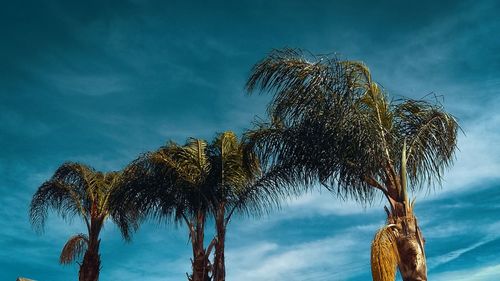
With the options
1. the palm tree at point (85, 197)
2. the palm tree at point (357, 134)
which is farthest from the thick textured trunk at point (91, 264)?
the palm tree at point (357, 134)

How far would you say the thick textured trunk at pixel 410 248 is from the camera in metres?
11.6

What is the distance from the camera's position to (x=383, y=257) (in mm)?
11055

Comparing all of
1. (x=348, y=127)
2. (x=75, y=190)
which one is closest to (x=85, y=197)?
(x=75, y=190)

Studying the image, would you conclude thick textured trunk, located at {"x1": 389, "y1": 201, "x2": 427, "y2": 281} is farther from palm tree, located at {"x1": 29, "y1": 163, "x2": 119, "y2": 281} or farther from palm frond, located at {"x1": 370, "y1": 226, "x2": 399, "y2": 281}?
palm tree, located at {"x1": 29, "y1": 163, "x2": 119, "y2": 281}

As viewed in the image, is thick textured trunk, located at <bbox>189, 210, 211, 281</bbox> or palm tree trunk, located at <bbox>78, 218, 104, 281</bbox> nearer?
thick textured trunk, located at <bbox>189, 210, 211, 281</bbox>

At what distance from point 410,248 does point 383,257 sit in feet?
3.34

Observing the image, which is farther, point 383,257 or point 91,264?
point 91,264

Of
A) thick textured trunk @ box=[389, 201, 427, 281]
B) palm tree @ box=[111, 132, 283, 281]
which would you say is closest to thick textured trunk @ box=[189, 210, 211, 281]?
palm tree @ box=[111, 132, 283, 281]

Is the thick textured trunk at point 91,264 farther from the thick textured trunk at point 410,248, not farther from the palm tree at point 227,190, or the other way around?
the thick textured trunk at point 410,248

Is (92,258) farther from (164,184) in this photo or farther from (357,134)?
(357,134)

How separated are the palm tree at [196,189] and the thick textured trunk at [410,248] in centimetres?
704

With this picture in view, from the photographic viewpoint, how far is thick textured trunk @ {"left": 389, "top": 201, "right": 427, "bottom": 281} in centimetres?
1163

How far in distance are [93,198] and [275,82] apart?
12.5 meters

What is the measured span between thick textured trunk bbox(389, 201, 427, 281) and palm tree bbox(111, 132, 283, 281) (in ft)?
23.1
